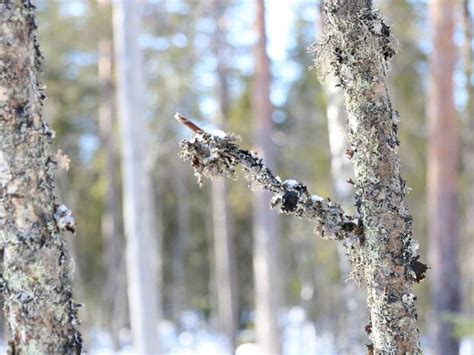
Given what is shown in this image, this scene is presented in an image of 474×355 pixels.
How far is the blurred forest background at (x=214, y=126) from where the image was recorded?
44.2 feet

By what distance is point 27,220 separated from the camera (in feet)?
5.87

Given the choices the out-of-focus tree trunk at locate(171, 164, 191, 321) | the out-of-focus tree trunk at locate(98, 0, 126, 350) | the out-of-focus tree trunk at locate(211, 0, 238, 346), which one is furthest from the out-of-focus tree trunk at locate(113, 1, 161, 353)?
the out-of-focus tree trunk at locate(171, 164, 191, 321)

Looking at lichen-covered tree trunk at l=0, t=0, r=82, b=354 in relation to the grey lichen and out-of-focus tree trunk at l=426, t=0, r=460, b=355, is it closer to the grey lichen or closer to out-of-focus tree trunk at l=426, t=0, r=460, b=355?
the grey lichen

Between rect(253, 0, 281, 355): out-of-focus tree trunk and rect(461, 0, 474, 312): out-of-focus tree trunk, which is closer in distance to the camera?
rect(461, 0, 474, 312): out-of-focus tree trunk

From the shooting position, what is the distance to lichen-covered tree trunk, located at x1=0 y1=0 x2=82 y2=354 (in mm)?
1779

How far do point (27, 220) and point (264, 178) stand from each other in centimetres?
63

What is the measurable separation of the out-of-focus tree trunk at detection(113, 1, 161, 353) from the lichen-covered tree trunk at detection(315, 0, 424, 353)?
18.7ft

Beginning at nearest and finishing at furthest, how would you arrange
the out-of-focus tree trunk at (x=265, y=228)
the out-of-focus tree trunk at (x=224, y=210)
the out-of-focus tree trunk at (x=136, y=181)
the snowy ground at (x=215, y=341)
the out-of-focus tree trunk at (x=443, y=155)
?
1. the out-of-focus tree trunk at (x=136, y=181)
2. the out-of-focus tree trunk at (x=443, y=155)
3. the out-of-focus tree trunk at (x=265, y=228)
4. the out-of-focus tree trunk at (x=224, y=210)
5. the snowy ground at (x=215, y=341)

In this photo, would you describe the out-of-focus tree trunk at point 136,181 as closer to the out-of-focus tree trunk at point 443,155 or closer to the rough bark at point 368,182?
the out-of-focus tree trunk at point 443,155

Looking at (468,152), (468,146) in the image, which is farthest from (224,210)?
(468,152)

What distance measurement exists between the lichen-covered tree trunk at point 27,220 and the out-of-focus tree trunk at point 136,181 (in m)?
5.65

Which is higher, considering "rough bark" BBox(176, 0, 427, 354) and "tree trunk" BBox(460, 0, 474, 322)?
"tree trunk" BBox(460, 0, 474, 322)

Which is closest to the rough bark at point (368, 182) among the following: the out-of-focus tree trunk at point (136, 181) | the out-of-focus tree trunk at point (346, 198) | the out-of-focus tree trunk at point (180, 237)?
the out-of-focus tree trunk at point (346, 198)

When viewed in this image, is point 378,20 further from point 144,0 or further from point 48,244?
point 144,0
